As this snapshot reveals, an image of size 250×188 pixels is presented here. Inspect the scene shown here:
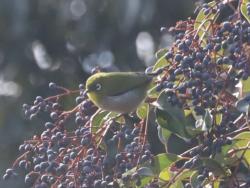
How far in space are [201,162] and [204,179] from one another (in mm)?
46

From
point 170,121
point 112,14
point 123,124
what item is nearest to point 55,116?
→ point 123,124

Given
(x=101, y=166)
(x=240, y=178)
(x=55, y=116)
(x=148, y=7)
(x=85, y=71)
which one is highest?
(x=85, y=71)

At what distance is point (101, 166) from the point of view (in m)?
1.98

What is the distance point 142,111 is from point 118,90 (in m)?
0.18

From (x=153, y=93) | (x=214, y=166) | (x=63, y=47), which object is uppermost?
(x=63, y=47)

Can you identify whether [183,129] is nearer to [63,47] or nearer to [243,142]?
[243,142]

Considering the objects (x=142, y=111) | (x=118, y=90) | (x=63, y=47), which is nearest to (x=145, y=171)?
(x=142, y=111)

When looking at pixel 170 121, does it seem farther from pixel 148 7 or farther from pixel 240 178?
pixel 148 7

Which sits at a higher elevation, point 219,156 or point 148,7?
point 148,7

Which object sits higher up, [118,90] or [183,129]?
[118,90]

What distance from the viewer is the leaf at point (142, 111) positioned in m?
2.07

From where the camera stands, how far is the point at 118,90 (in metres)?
2.25

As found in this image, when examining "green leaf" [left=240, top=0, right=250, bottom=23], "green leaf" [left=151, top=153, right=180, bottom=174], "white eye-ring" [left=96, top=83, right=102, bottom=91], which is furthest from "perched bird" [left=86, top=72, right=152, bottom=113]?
"green leaf" [left=240, top=0, right=250, bottom=23]

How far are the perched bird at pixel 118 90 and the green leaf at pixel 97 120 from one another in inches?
0.9
